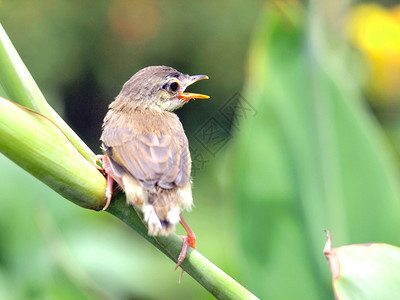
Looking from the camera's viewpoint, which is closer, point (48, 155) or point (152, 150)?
point (48, 155)

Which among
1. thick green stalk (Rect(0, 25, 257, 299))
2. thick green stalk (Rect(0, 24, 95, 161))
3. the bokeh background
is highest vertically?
thick green stalk (Rect(0, 24, 95, 161))

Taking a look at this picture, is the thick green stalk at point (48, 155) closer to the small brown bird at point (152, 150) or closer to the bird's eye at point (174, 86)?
the small brown bird at point (152, 150)

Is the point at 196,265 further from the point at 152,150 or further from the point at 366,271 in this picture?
the point at 152,150

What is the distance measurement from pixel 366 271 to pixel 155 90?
1.00 metres

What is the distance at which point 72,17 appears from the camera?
853 cm

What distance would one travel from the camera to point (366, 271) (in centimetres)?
108

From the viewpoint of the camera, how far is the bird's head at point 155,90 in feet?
6.04

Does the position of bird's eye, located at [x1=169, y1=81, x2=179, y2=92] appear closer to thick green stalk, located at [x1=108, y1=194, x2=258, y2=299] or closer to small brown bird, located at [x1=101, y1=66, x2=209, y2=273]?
small brown bird, located at [x1=101, y1=66, x2=209, y2=273]

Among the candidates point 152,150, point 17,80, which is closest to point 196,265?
point 17,80

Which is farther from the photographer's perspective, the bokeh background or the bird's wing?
the bokeh background

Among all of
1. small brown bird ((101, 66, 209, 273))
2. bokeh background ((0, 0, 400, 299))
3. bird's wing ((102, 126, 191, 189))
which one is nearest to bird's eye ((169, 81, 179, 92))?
small brown bird ((101, 66, 209, 273))

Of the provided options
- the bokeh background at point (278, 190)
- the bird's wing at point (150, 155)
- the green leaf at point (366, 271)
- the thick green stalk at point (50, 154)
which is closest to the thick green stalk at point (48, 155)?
the thick green stalk at point (50, 154)

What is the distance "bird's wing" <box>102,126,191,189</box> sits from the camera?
134cm

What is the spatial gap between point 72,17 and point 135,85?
23.3ft
